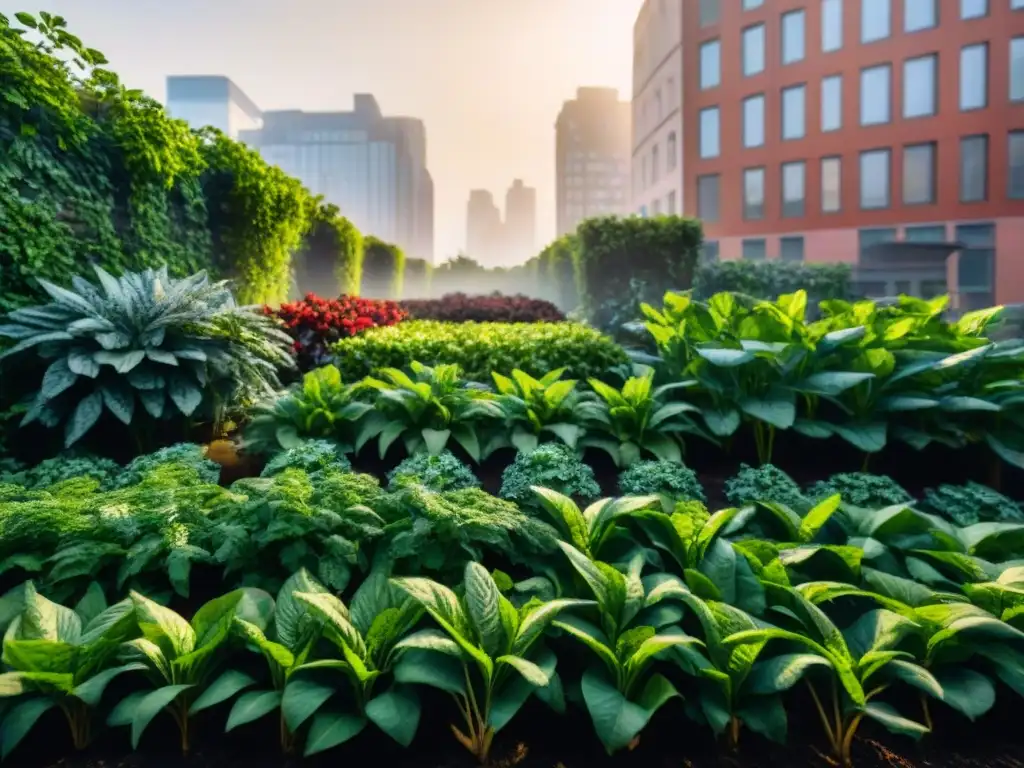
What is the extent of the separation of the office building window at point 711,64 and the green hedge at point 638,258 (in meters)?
22.0

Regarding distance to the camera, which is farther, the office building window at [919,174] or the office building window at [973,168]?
the office building window at [919,174]

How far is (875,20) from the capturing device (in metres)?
26.1

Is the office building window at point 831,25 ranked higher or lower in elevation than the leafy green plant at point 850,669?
higher

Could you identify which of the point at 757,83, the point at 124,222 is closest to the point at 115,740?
the point at 124,222

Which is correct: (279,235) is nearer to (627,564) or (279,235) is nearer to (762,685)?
(627,564)

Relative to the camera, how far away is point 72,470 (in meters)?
3.53

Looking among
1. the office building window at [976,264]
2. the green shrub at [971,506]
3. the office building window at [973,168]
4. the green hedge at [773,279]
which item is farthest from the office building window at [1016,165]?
the green shrub at [971,506]

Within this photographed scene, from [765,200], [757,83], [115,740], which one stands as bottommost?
[115,740]

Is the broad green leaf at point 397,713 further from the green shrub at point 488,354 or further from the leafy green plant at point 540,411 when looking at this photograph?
the green shrub at point 488,354

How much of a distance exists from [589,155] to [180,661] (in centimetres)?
16919

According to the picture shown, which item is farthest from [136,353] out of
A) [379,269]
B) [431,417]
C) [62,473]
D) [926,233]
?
[926,233]

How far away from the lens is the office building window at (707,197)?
1165 inches

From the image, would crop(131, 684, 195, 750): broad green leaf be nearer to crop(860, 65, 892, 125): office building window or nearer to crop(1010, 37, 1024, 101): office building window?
crop(860, 65, 892, 125): office building window

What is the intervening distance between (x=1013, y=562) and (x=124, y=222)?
6.07 meters
